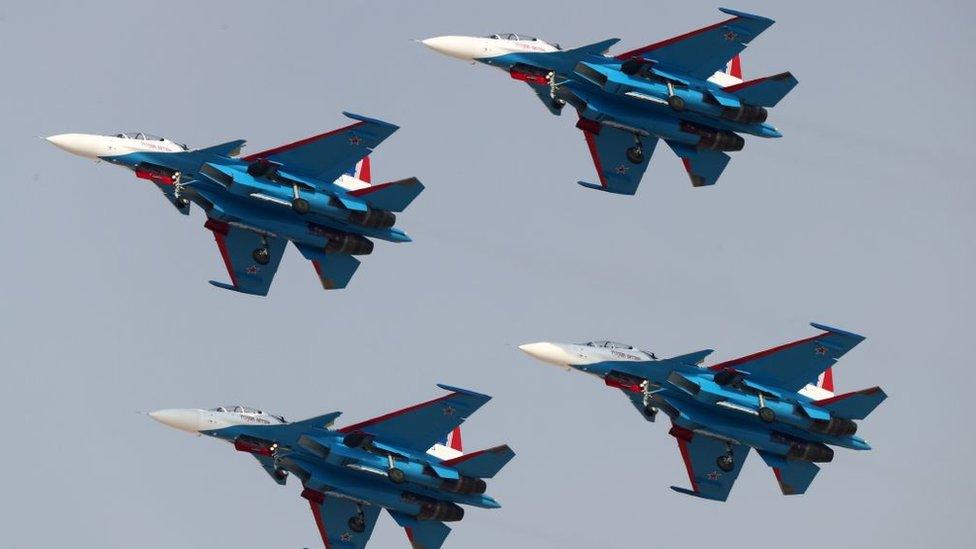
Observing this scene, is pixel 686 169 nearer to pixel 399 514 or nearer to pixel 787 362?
pixel 787 362

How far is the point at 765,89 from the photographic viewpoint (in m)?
111

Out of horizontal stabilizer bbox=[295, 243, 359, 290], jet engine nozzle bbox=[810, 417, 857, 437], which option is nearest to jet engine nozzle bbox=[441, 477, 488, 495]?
horizontal stabilizer bbox=[295, 243, 359, 290]

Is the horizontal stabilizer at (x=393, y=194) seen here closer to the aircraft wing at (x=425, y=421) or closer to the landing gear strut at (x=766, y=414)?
the aircraft wing at (x=425, y=421)

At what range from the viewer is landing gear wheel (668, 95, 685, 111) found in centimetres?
10994

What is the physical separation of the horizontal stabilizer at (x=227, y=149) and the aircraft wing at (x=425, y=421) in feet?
33.9

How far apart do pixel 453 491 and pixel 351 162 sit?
474 inches

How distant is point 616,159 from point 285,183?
1274 cm

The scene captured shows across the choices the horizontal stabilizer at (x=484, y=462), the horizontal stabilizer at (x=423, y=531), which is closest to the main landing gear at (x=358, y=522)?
the horizontal stabilizer at (x=423, y=531)

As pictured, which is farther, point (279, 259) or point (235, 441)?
point (279, 259)

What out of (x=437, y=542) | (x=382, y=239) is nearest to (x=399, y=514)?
(x=437, y=542)

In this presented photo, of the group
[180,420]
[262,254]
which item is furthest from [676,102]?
[180,420]

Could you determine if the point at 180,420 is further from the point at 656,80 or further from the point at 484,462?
the point at 656,80

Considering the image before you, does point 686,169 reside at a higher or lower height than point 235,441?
higher

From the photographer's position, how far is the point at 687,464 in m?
115
